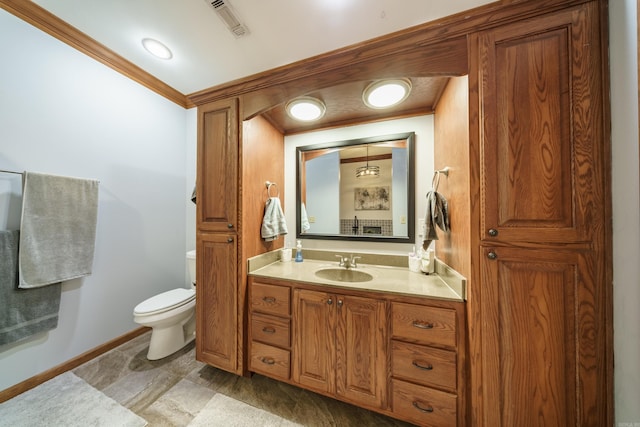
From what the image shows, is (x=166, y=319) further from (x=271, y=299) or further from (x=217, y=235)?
(x=271, y=299)

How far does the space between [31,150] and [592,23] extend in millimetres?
3141

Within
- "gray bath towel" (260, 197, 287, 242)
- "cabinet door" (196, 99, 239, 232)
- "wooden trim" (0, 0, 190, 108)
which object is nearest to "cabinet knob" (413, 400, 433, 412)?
"gray bath towel" (260, 197, 287, 242)

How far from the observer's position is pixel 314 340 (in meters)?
1.26

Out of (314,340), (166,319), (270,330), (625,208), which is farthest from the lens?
(166,319)

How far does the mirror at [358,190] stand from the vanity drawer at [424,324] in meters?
0.67

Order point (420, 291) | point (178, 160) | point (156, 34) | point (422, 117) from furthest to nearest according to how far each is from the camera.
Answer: point (178, 160)
point (422, 117)
point (156, 34)
point (420, 291)

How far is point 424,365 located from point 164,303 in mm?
1973

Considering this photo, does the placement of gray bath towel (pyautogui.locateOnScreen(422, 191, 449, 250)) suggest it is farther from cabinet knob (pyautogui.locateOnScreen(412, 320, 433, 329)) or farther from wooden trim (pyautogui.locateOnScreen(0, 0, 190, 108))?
wooden trim (pyautogui.locateOnScreen(0, 0, 190, 108))

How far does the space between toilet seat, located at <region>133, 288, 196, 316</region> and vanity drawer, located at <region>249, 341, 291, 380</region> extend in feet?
2.65

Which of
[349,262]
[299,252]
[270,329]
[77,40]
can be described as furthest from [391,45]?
[77,40]

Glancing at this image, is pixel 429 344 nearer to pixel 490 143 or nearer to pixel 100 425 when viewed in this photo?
pixel 490 143

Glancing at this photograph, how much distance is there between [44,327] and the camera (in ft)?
4.54

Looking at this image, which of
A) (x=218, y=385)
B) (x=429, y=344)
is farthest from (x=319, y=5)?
(x=218, y=385)

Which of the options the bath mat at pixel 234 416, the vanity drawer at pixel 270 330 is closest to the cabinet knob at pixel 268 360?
the vanity drawer at pixel 270 330
